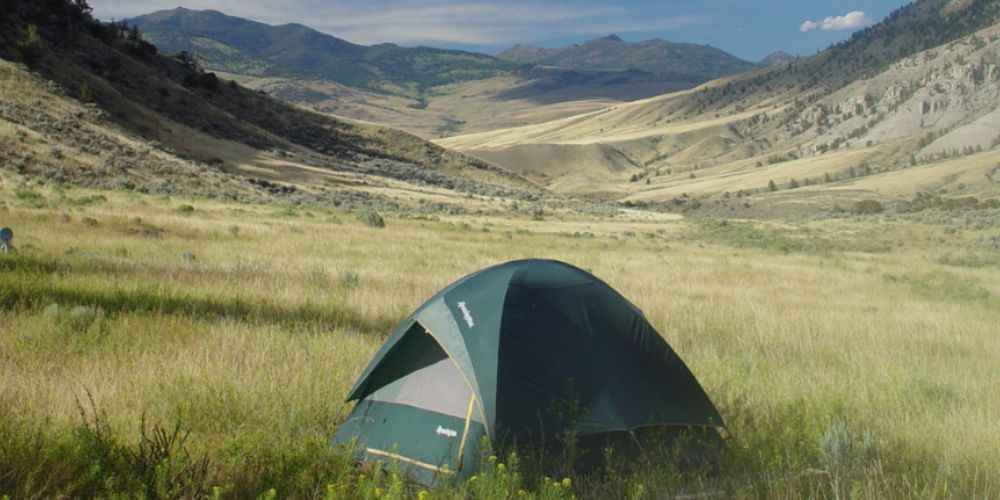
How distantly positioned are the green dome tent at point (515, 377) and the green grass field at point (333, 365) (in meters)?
0.33

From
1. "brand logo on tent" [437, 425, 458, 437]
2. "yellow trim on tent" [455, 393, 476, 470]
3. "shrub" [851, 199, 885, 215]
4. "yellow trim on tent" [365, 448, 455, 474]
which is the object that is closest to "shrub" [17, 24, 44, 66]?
"yellow trim on tent" [365, 448, 455, 474]

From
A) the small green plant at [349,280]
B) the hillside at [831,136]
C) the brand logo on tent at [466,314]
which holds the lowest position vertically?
the small green plant at [349,280]

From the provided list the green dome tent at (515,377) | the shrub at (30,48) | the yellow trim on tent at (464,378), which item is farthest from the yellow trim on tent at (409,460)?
the shrub at (30,48)

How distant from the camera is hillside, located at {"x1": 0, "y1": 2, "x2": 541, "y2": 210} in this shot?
121 feet

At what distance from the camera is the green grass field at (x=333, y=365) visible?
484cm

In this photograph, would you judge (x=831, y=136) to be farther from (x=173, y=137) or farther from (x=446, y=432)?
(x=446, y=432)

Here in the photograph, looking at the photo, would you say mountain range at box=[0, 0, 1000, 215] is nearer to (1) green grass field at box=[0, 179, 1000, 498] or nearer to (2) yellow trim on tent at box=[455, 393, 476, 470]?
(1) green grass field at box=[0, 179, 1000, 498]

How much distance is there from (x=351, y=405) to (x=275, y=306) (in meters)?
4.68

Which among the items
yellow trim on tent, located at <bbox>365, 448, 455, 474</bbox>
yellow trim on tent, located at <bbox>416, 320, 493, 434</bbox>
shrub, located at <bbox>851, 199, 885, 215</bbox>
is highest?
shrub, located at <bbox>851, 199, 885, 215</bbox>

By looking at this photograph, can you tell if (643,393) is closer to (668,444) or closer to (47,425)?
(668,444)

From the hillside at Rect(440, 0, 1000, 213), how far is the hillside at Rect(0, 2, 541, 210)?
3127 cm

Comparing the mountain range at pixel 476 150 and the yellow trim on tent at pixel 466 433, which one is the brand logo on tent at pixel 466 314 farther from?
the mountain range at pixel 476 150

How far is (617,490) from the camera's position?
16.7ft

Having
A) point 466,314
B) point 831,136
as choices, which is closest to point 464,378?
point 466,314
